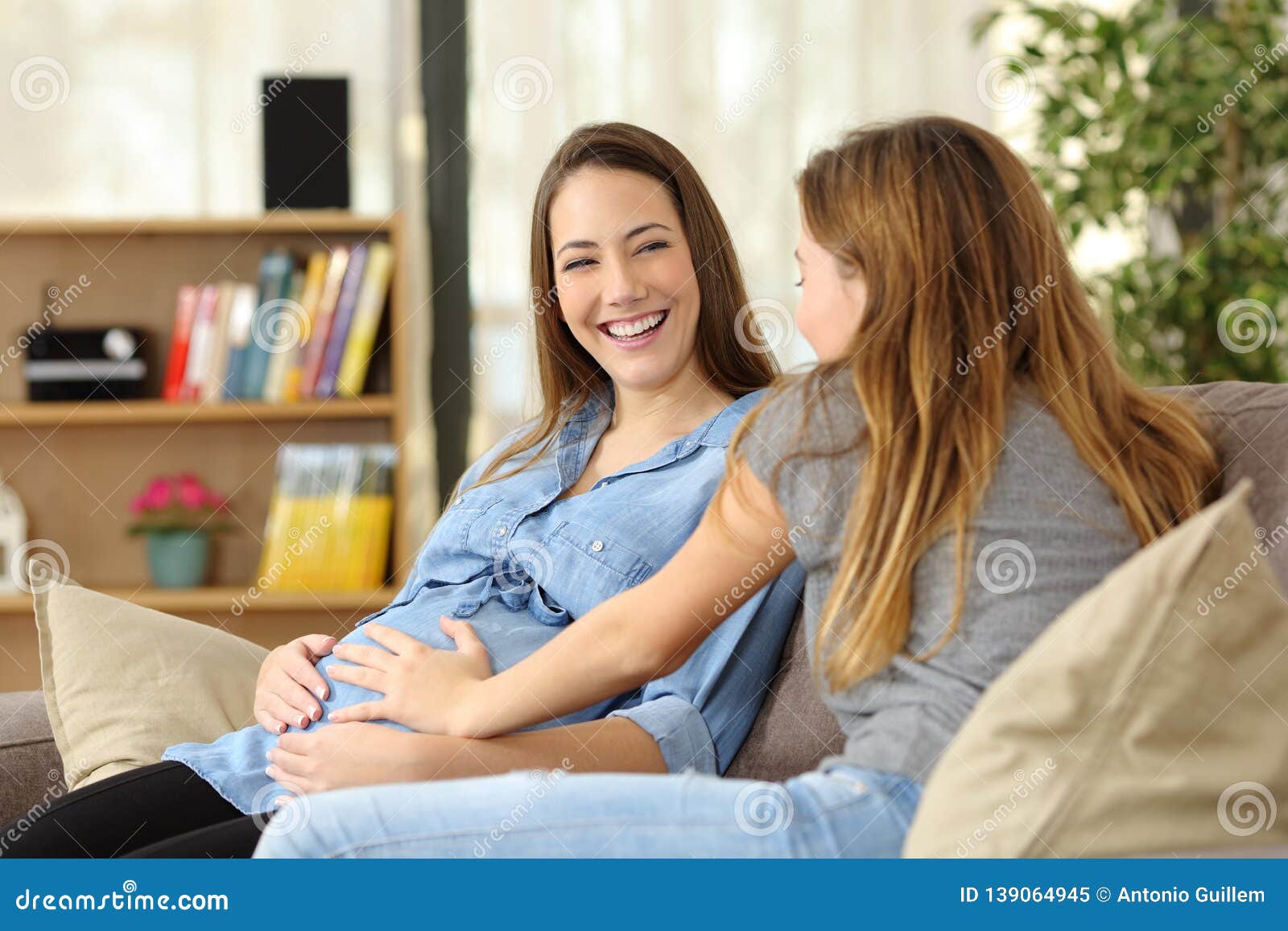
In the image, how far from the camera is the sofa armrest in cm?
145

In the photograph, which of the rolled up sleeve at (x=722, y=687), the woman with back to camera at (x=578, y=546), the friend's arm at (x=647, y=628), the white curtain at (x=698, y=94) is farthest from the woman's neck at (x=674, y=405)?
the white curtain at (x=698, y=94)

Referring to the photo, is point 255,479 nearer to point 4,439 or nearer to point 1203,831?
point 4,439

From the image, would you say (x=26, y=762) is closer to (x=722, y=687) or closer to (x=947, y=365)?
(x=722, y=687)

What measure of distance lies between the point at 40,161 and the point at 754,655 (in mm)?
2661

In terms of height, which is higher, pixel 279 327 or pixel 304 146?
pixel 304 146

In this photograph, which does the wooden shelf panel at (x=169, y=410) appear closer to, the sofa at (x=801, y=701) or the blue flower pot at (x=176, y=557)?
the blue flower pot at (x=176, y=557)

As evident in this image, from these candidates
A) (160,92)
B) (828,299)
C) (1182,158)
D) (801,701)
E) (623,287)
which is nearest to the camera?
(828,299)

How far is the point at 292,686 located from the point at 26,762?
343mm

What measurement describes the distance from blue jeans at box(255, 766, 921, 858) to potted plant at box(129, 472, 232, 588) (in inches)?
89.6

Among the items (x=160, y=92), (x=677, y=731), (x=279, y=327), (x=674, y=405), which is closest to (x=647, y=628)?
(x=677, y=731)

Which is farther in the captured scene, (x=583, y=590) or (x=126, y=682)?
(x=126, y=682)

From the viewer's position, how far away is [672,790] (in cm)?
94

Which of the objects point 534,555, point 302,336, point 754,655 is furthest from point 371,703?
point 302,336

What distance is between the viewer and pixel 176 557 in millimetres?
3082
